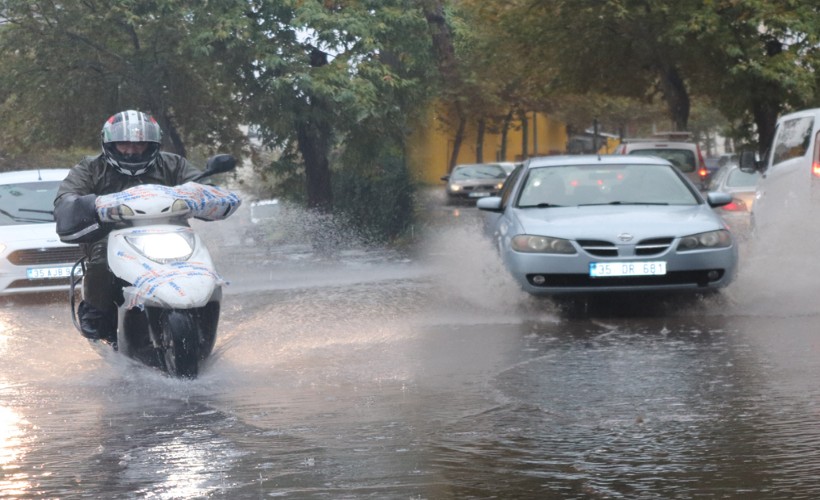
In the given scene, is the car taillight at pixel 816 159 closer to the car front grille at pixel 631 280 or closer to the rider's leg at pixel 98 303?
the car front grille at pixel 631 280

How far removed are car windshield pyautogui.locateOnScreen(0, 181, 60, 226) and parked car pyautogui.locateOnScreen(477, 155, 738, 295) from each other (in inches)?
247

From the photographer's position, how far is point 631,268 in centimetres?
1129

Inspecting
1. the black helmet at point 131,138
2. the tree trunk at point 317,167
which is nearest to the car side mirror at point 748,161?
the black helmet at point 131,138

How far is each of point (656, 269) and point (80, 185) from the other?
4681mm

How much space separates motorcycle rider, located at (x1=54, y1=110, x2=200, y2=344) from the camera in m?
8.56

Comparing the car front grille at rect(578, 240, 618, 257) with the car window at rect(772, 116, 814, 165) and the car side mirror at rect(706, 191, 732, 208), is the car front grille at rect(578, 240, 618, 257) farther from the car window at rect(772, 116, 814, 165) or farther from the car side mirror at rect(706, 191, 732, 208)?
the car window at rect(772, 116, 814, 165)

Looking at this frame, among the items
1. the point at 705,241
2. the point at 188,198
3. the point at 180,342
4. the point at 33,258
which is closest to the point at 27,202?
the point at 33,258

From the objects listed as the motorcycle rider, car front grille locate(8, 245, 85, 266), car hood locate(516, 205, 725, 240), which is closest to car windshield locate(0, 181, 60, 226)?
car front grille locate(8, 245, 85, 266)

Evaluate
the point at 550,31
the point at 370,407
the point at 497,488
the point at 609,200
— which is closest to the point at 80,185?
the point at 370,407

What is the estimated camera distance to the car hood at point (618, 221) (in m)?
11.5

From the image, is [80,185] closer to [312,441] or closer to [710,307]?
[312,441]

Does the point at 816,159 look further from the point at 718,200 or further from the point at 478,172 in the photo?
the point at 478,172

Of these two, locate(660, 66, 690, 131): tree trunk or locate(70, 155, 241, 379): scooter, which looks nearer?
locate(70, 155, 241, 379): scooter

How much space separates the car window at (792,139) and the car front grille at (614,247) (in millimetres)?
5099
